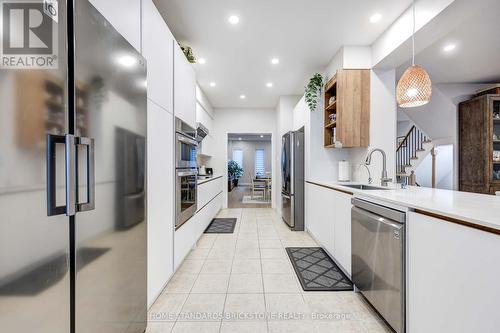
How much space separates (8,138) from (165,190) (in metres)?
Answer: 1.37

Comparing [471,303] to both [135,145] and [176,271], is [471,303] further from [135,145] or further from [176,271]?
[176,271]

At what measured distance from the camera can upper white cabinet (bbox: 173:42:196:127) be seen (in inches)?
92.0

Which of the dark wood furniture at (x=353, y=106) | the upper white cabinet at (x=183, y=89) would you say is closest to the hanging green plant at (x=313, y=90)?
the dark wood furniture at (x=353, y=106)

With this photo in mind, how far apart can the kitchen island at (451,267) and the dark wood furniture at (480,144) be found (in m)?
3.90

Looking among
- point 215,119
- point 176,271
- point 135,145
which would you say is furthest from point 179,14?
point 215,119

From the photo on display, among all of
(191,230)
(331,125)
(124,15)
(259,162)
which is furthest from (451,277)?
(259,162)

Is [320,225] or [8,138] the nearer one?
[8,138]

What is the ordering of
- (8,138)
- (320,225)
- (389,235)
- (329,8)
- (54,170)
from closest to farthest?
1. (8,138)
2. (54,170)
3. (389,235)
4. (329,8)
5. (320,225)

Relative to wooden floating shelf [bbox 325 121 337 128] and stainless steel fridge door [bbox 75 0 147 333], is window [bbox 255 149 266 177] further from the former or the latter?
stainless steel fridge door [bbox 75 0 147 333]

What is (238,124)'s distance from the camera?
6309mm

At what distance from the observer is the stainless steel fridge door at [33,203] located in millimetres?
658

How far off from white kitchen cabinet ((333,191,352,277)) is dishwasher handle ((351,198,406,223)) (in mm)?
250

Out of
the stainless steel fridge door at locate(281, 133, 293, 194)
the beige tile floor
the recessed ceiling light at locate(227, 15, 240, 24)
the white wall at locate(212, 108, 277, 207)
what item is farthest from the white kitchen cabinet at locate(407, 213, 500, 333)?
the white wall at locate(212, 108, 277, 207)

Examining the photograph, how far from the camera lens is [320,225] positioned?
3033mm
